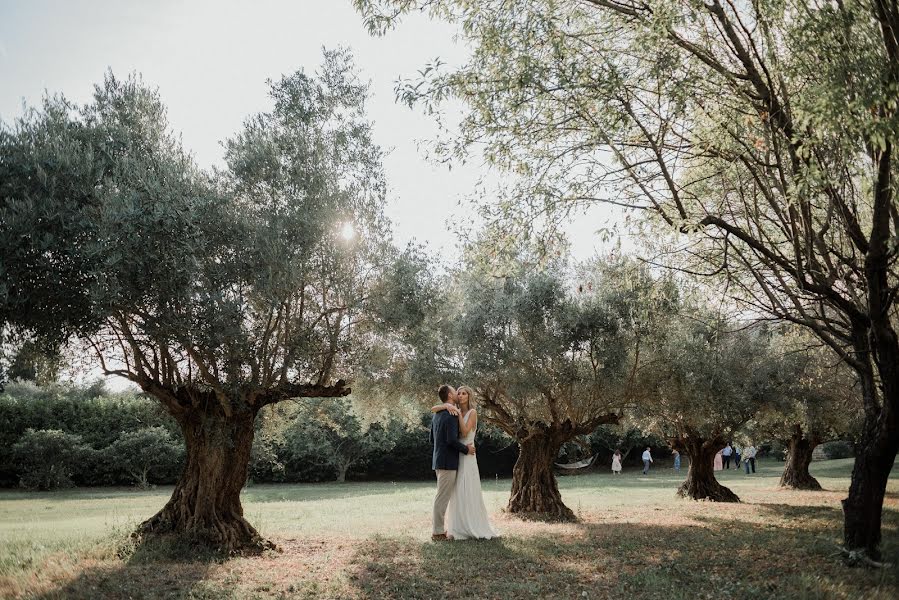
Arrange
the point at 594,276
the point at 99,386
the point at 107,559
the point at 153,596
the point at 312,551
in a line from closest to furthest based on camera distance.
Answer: the point at 153,596
the point at 107,559
the point at 312,551
the point at 594,276
the point at 99,386

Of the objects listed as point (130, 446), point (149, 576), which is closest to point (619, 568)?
point (149, 576)

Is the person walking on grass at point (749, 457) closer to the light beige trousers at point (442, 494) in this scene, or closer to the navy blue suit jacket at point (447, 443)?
the light beige trousers at point (442, 494)

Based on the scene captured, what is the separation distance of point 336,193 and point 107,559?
23.2 feet

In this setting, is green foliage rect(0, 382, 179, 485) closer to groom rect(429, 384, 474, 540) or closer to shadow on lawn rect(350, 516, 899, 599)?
groom rect(429, 384, 474, 540)

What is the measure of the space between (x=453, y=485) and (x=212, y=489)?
170 inches

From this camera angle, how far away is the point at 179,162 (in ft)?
37.7

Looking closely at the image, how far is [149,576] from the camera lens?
8.47 meters

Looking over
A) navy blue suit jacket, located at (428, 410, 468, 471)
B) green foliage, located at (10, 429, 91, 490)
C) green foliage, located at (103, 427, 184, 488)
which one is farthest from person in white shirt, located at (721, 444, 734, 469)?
navy blue suit jacket, located at (428, 410, 468, 471)

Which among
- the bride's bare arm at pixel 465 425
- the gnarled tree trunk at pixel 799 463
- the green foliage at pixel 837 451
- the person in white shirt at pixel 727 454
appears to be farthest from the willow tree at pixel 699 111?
the green foliage at pixel 837 451

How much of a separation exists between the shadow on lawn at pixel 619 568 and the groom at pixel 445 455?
25.2 inches

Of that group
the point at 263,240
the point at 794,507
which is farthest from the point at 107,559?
the point at 794,507

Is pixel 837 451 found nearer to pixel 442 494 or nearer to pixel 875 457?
pixel 875 457

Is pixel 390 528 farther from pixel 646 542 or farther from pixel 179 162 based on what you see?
pixel 179 162

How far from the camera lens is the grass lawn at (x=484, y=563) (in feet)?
25.2
